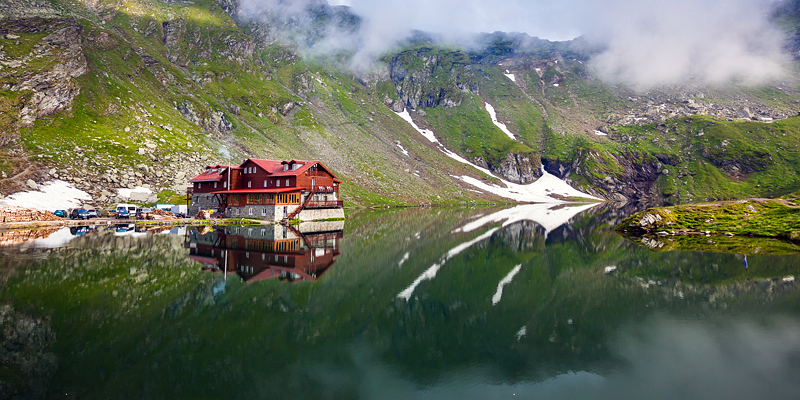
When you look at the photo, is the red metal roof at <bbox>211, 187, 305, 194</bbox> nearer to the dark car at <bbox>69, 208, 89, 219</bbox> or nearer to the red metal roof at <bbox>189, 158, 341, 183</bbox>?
the red metal roof at <bbox>189, 158, 341, 183</bbox>

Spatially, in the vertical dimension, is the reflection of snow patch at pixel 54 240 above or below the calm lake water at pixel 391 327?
below

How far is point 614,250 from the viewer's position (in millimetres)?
36312

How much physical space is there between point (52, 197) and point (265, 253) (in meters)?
55.3

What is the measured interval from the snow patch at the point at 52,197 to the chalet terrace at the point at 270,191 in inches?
707

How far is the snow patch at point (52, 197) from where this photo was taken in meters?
57.0

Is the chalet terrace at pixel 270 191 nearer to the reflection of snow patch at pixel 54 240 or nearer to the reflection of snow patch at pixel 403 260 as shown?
the reflection of snow patch at pixel 54 240

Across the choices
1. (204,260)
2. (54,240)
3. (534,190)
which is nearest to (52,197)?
(54,240)

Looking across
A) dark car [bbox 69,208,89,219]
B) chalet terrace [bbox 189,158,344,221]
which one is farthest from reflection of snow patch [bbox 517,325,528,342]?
dark car [bbox 69,208,89,219]

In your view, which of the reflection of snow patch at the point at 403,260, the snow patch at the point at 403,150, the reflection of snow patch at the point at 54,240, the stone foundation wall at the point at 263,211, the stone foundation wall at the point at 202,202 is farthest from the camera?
the snow patch at the point at 403,150

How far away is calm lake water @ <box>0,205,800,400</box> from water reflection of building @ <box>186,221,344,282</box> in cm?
40

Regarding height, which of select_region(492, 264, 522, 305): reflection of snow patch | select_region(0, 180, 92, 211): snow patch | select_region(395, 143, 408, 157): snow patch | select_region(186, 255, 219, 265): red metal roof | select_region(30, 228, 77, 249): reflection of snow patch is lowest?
select_region(30, 228, 77, 249): reflection of snow patch

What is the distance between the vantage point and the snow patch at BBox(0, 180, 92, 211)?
57006 mm

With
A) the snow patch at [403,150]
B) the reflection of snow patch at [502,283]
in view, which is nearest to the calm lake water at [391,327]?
the reflection of snow patch at [502,283]

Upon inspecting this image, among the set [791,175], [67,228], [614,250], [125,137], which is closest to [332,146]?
[125,137]
